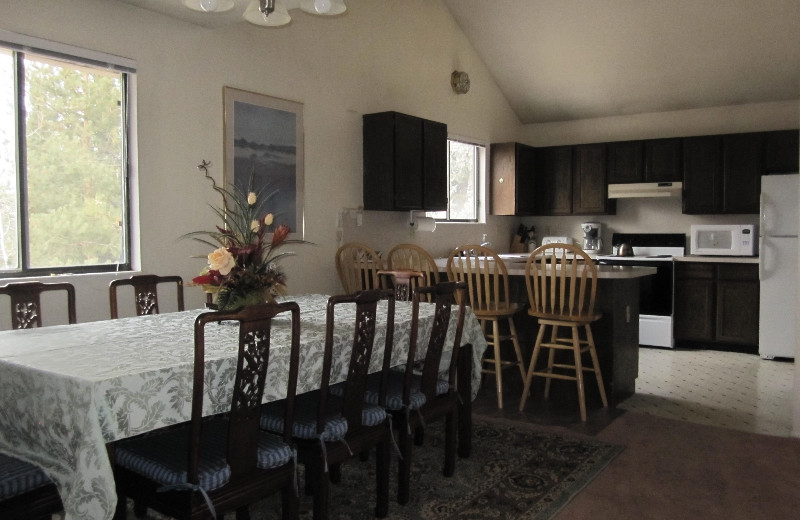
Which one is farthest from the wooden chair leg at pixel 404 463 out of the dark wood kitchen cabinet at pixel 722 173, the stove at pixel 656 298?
the dark wood kitchen cabinet at pixel 722 173

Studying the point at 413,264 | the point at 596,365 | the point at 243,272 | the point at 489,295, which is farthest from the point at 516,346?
the point at 243,272

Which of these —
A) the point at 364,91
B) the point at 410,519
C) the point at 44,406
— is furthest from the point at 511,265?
the point at 44,406

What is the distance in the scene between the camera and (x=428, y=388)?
2.71 meters

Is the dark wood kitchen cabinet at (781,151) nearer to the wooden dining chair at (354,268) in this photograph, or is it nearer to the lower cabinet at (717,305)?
the lower cabinet at (717,305)

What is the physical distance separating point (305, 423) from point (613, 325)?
2.47 meters

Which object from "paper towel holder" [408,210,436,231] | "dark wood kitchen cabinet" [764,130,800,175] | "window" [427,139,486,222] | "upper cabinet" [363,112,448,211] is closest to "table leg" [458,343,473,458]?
"upper cabinet" [363,112,448,211]

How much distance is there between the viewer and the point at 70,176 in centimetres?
329

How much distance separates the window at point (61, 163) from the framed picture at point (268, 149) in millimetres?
694

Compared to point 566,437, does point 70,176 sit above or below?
above

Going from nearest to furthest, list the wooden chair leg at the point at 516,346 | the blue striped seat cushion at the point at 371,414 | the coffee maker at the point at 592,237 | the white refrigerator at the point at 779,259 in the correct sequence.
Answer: the blue striped seat cushion at the point at 371,414 → the wooden chair leg at the point at 516,346 → the white refrigerator at the point at 779,259 → the coffee maker at the point at 592,237

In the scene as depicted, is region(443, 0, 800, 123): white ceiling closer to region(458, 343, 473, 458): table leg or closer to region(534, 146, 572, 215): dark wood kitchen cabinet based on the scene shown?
region(534, 146, 572, 215): dark wood kitchen cabinet

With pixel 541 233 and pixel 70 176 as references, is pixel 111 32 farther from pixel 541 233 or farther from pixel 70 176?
pixel 541 233

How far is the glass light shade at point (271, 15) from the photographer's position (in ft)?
8.73

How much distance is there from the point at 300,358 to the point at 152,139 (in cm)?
202
